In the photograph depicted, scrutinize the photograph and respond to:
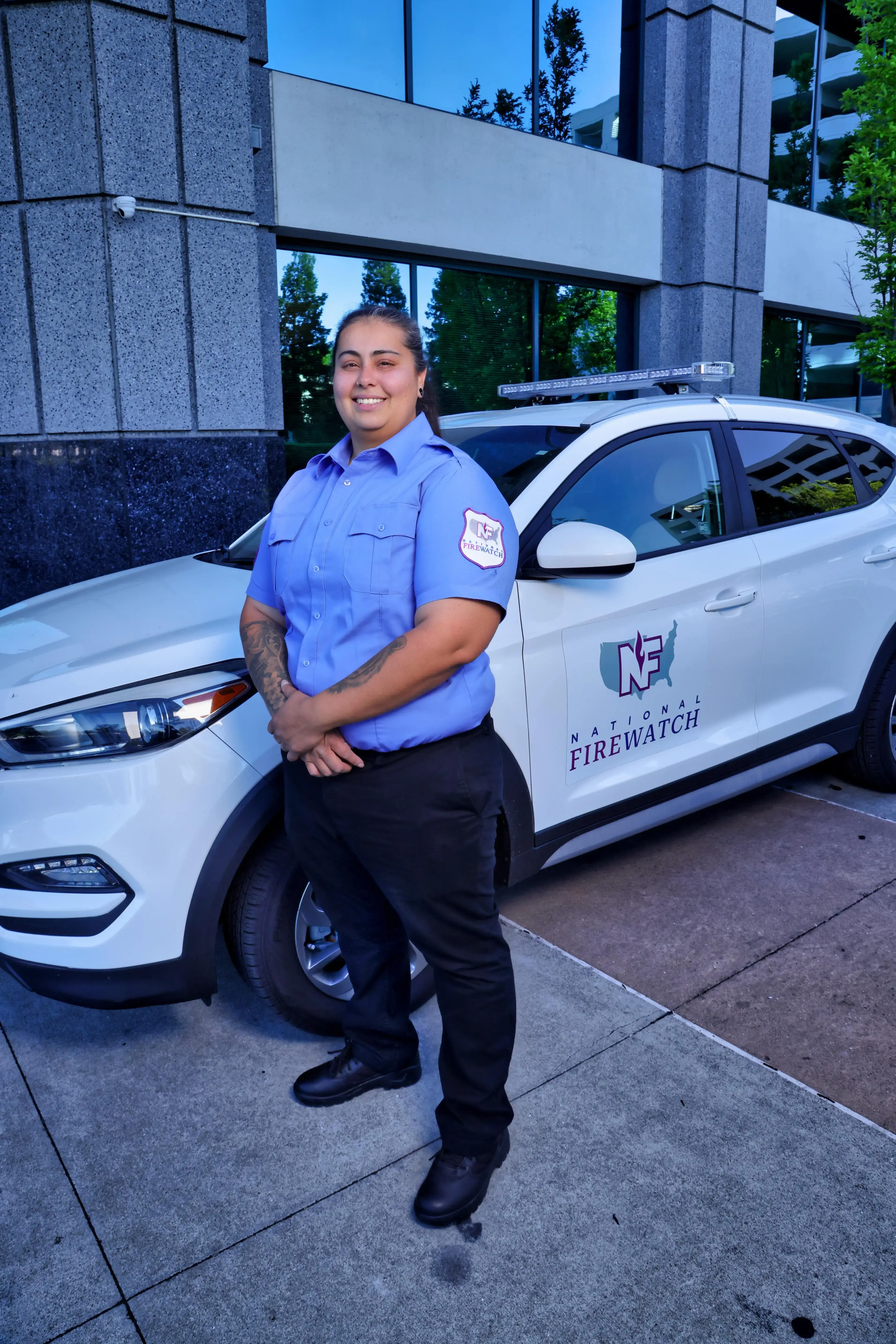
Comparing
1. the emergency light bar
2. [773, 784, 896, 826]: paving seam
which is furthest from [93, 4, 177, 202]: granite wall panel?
[773, 784, 896, 826]: paving seam

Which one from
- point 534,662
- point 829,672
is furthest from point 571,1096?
point 829,672

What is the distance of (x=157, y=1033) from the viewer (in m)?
2.78

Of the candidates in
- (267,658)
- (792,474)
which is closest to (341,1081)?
(267,658)

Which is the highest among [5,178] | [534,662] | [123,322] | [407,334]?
[5,178]

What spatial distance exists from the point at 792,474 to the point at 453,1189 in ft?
9.29

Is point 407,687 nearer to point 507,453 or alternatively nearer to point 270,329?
point 507,453

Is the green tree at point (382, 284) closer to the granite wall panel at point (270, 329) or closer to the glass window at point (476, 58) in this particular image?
the granite wall panel at point (270, 329)

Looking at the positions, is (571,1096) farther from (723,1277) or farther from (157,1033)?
(157,1033)

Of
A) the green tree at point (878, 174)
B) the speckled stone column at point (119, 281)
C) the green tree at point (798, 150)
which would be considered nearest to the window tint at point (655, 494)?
the speckled stone column at point (119, 281)

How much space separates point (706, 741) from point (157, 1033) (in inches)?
77.8

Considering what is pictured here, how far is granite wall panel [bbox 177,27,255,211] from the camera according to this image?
5934 millimetres

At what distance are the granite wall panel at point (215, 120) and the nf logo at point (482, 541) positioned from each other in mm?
5250

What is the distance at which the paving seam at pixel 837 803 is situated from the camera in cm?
410

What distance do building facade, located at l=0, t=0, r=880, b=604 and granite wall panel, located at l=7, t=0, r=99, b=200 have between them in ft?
0.04
